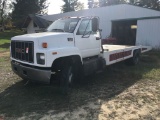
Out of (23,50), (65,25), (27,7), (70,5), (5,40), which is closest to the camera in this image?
(23,50)

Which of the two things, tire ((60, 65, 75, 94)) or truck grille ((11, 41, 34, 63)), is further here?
tire ((60, 65, 75, 94))

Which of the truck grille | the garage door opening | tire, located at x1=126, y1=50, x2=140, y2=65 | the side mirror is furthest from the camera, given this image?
the garage door opening

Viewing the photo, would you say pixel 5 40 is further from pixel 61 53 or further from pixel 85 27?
pixel 61 53

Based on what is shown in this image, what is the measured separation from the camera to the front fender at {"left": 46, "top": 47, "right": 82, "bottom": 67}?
5707mm

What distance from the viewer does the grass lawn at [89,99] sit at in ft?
17.0

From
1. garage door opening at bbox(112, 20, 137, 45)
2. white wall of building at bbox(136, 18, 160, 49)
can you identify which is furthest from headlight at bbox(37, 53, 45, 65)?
garage door opening at bbox(112, 20, 137, 45)

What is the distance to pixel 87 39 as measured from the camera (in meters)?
7.41

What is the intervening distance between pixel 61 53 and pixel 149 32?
15.8 metres

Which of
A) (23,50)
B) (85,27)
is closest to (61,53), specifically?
(23,50)

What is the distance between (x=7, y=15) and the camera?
6638cm

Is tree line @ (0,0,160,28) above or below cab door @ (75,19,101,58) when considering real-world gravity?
above

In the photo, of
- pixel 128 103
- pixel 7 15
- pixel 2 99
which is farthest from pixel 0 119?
pixel 7 15

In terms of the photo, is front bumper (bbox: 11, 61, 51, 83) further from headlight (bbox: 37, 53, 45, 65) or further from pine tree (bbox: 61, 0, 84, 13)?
pine tree (bbox: 61, 0, 84, 13)

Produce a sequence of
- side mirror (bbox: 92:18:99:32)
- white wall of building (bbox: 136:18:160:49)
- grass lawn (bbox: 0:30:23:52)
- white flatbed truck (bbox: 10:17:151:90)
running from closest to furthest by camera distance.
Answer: white flatbed truck (bbox: 10:17:151:90)
side mirror (bbox: 92:18:99:32)
white wall of building (bbox: 136:18:160:49)
grass lawn (bbox: 0:30:23:52)
